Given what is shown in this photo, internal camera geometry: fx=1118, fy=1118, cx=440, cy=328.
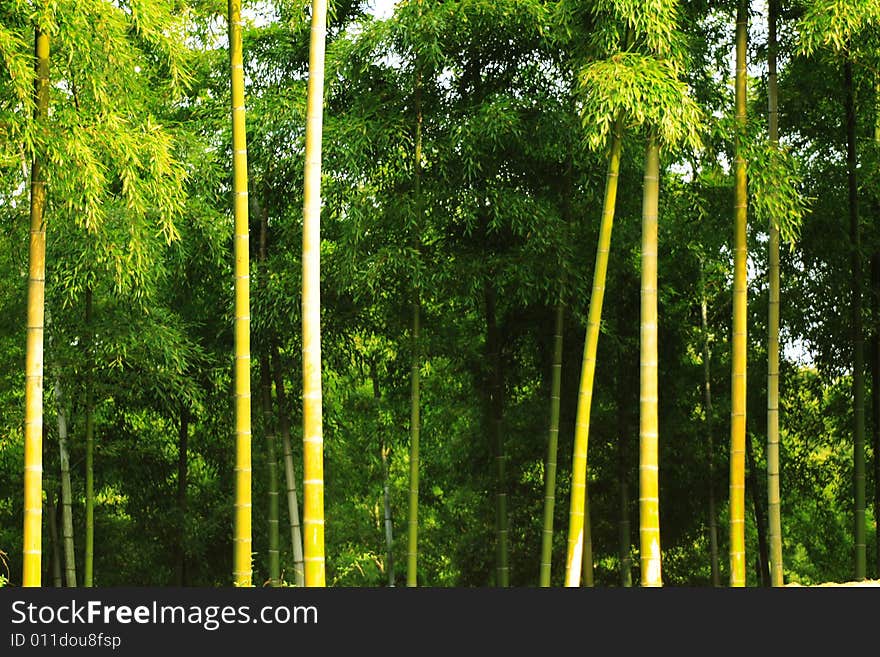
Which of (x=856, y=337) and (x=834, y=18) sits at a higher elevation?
(x=834, y=18)

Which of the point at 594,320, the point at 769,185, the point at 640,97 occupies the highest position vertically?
the point at 640,97

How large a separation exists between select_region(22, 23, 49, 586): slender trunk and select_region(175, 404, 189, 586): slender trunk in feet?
16.5

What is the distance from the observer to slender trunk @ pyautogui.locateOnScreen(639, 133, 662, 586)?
666 centimetres

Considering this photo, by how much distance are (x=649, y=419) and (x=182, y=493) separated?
22.3 feet

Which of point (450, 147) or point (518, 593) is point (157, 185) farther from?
point (518, 593)

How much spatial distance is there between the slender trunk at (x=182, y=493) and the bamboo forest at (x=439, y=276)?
5 cm

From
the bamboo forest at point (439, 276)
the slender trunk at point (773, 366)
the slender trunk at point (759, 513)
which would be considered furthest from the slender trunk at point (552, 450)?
the slender trunk at point (759, 513)

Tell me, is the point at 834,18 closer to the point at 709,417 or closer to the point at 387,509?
the point at 709,417

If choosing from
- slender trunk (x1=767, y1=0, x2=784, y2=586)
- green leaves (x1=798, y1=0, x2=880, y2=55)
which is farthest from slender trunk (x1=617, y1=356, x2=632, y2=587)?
green leaves (x1=798, y1=0, x2=880, y2=55)

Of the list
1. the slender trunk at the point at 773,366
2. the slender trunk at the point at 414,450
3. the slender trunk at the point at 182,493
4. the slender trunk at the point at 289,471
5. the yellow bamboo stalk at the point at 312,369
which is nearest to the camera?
the yellow bamboo stalk at the point at 312,369

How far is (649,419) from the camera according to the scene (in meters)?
6.71

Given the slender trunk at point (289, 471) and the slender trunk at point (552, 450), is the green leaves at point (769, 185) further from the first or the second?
the slender trunk at point (289, 471)

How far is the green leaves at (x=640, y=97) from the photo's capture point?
21.7 ft

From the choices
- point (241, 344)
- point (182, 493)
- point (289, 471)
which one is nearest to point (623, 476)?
point (289, 471)
